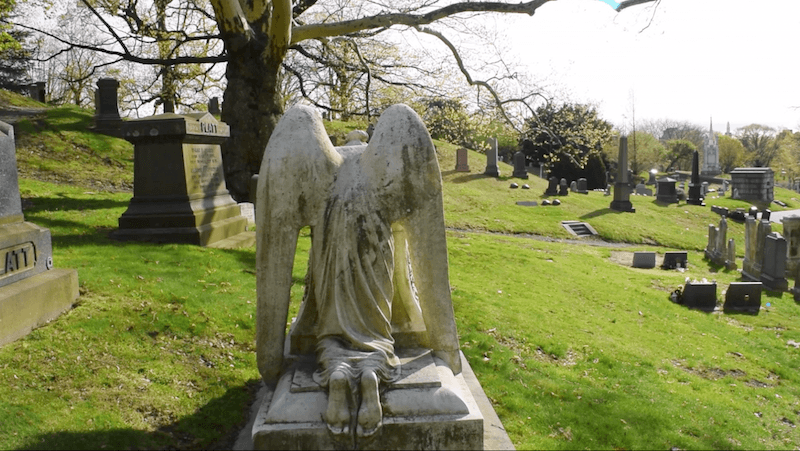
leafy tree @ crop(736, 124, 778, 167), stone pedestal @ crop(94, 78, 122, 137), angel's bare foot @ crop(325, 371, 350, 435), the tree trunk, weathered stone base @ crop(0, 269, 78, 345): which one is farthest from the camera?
leafy tree @ crop(736, 124, 778, 167)

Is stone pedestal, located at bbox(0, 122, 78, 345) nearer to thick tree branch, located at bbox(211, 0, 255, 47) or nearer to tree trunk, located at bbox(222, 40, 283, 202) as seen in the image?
thick tree branch, located at bbox(211, 0, 255, 47)

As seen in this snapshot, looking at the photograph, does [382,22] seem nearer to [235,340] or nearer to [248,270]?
[248,270]

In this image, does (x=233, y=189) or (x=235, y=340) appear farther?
(x=233, y=189)

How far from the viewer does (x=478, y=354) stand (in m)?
6.05

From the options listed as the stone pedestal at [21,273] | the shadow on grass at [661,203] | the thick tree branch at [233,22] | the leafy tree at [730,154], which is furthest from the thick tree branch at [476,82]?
the leafy tree at [730,154]

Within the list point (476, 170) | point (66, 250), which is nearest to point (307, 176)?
point (66, 250)

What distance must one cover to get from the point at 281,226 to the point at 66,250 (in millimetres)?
6088

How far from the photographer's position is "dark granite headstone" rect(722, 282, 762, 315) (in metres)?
10.4

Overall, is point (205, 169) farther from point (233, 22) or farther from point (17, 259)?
point (17, 259)

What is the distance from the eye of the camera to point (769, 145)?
6075 cm

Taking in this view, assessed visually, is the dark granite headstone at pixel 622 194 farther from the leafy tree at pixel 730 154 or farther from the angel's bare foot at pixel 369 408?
the leafy tree at pixel 730 154

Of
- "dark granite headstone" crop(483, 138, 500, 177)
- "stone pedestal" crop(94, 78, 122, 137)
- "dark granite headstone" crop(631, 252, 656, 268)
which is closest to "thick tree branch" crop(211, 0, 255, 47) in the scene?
"stone pedestal" crop(94, 78, 122, 137)

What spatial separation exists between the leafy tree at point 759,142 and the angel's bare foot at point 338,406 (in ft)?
222

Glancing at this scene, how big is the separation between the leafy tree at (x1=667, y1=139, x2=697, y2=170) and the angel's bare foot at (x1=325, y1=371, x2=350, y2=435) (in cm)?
6159
